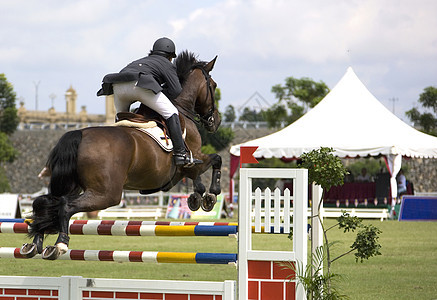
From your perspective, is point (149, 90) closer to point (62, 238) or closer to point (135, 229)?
point (135, 229)

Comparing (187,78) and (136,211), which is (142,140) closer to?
(187,78)

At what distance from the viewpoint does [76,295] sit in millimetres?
4246

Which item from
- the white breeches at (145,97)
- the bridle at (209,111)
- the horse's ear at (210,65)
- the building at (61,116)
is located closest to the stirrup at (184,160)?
the white breeches at (145,97)

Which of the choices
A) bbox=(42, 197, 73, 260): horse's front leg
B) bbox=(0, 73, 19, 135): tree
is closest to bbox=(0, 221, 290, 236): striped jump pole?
bbox=(42, 197, 73, 260): horse's front leg

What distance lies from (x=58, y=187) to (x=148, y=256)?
693 mm

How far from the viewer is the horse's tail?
4355mm

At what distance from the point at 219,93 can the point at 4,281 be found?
3017cm

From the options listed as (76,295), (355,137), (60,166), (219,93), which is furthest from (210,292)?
(219,93)

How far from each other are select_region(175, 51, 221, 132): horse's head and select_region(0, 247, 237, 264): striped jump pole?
1.65 meters

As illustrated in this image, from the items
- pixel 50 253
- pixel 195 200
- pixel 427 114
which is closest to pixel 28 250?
pixel 50 253

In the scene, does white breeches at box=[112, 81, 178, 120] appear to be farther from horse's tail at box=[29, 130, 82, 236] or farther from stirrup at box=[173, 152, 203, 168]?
horse's tail at box=[29, 130, 82, 236]

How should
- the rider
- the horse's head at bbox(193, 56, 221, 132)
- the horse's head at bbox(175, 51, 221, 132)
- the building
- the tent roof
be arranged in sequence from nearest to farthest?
the rider < the horse's head at bbox(175, 51, 221, 132) < the horse's head at bbox(193, 56, 221, 132) < the tent roof < the building

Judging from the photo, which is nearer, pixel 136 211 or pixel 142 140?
pixel 142 140

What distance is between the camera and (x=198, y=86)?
5.85 metres
